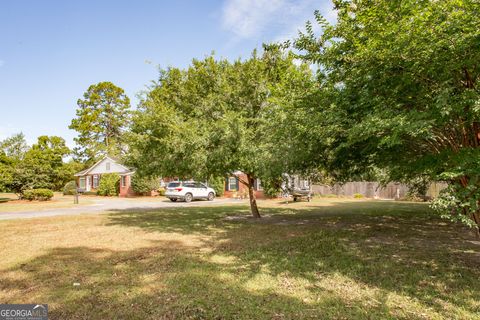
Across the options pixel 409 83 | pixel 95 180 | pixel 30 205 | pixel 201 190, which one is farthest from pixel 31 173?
pixel 409 83

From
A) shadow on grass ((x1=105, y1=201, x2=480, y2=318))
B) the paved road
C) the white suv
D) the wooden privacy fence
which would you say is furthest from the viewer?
the wooden privacy fence

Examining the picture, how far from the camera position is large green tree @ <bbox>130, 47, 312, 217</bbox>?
9.68 meters

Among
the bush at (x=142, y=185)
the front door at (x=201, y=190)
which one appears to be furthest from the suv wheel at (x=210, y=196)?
the bush at (x=142, y=185)

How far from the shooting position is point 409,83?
4.98 meters

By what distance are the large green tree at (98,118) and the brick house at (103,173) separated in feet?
18.8

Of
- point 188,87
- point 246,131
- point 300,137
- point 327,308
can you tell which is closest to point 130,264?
point 327,308

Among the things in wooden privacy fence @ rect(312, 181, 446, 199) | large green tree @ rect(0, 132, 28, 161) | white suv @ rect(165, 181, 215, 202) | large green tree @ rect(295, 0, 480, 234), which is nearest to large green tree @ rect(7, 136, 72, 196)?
white suv @ rect(165, 181, 215, 202)

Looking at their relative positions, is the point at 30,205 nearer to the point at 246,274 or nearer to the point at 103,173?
the point at 103,173

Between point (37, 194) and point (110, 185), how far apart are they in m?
9.79

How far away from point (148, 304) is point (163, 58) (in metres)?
10.4

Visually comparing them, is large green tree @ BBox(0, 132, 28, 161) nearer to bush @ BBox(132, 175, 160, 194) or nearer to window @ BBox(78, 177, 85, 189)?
window @ BBox(78, 177, 85, 189)

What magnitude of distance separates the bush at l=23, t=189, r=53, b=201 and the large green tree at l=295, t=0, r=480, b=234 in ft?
85.0

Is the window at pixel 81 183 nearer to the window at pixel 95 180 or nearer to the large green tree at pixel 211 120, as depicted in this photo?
the window at pixel 95 180

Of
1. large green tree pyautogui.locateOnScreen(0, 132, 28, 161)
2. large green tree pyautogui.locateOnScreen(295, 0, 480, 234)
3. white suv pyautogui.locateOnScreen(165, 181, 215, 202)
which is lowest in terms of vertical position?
white suv pyautogui.locateOnScreen(165, 181, 215, 202)
